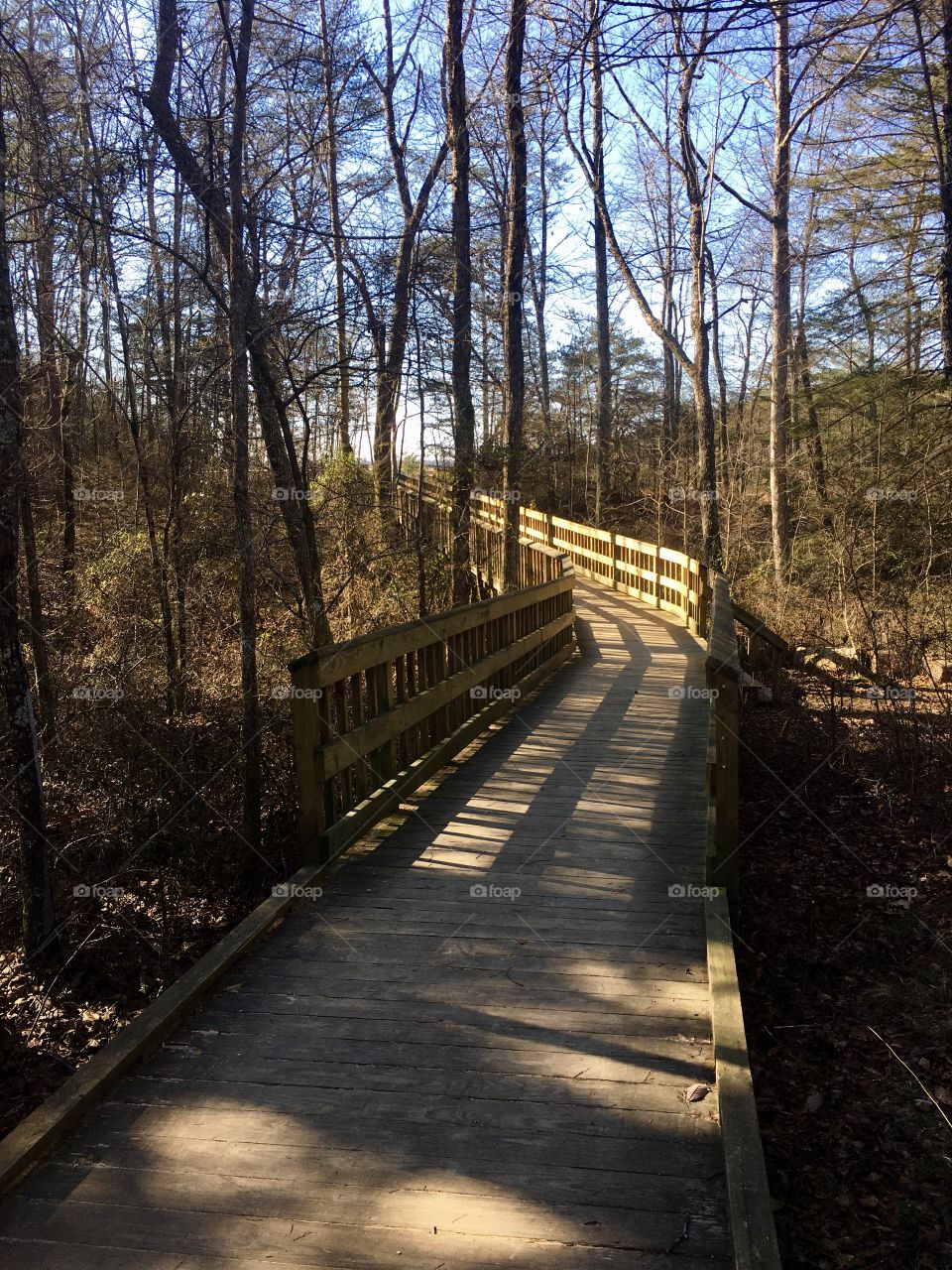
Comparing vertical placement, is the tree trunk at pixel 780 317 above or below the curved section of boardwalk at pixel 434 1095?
above

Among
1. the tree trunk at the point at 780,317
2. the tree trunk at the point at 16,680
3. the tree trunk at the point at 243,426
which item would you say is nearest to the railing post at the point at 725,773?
the tree trunk at the point at 243,426

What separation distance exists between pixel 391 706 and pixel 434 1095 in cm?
337

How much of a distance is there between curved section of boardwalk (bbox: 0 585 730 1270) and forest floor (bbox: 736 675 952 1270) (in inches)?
22.9

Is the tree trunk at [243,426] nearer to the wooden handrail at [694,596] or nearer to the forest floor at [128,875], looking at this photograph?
the forest floor at [128,875]

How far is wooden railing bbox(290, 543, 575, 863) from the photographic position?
520 centimetres

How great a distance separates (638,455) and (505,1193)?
31.0 meters

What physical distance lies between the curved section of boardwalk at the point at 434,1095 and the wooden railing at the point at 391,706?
47 centimetres

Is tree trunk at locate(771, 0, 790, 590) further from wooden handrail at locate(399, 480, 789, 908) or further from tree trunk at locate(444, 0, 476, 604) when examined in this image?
tree trunk at locate(444, 0, 476, 604)

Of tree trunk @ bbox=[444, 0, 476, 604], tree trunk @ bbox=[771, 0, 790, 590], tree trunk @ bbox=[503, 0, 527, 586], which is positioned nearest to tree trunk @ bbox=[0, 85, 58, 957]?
tree trunk @ bbox=[444, 0, 476, 604]

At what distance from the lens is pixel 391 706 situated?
6.36m

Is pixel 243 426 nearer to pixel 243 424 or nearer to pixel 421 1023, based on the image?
pixel 243 424

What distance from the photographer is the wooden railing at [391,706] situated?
5.20 metres

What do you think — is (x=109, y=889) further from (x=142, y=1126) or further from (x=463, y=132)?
(x=463, y=132)

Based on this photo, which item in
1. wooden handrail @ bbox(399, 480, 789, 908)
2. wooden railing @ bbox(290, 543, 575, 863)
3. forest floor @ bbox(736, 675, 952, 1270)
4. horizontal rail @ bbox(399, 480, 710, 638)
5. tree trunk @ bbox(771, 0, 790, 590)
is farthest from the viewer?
tree trunk @ bbox(771, 0, 790, 590)
